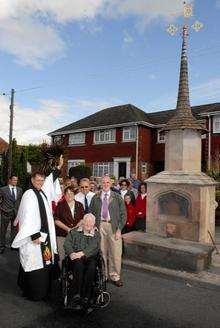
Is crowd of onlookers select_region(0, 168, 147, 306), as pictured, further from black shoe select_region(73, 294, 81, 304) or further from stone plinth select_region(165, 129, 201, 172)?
stone plinth select_region(165, 129, 201, 172)

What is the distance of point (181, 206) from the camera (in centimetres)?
875

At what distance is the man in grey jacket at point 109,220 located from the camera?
6.65 m

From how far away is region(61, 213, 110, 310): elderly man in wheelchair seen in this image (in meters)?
5.00

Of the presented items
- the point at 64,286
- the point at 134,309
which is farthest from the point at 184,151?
the point at 64,286

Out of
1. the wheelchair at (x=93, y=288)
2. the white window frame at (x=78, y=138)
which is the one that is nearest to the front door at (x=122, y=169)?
the white window frame at (x=78, y=138)

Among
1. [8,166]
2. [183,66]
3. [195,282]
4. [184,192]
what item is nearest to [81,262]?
[195,282]

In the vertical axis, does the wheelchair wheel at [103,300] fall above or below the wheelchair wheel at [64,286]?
below

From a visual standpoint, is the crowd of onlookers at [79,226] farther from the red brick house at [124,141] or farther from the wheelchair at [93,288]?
the red brick house at [124,141]

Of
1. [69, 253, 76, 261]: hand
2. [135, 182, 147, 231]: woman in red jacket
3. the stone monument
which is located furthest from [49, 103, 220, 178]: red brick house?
[69, 253, 76, 261]: hand

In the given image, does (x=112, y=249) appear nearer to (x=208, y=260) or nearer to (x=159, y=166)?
A: (x=208, y=260)

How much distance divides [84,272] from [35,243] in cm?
94

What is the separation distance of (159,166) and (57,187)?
79.3ft

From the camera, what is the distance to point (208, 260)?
→ 732 cm

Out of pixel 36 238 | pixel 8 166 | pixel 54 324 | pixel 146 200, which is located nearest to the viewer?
pixel 54 324
